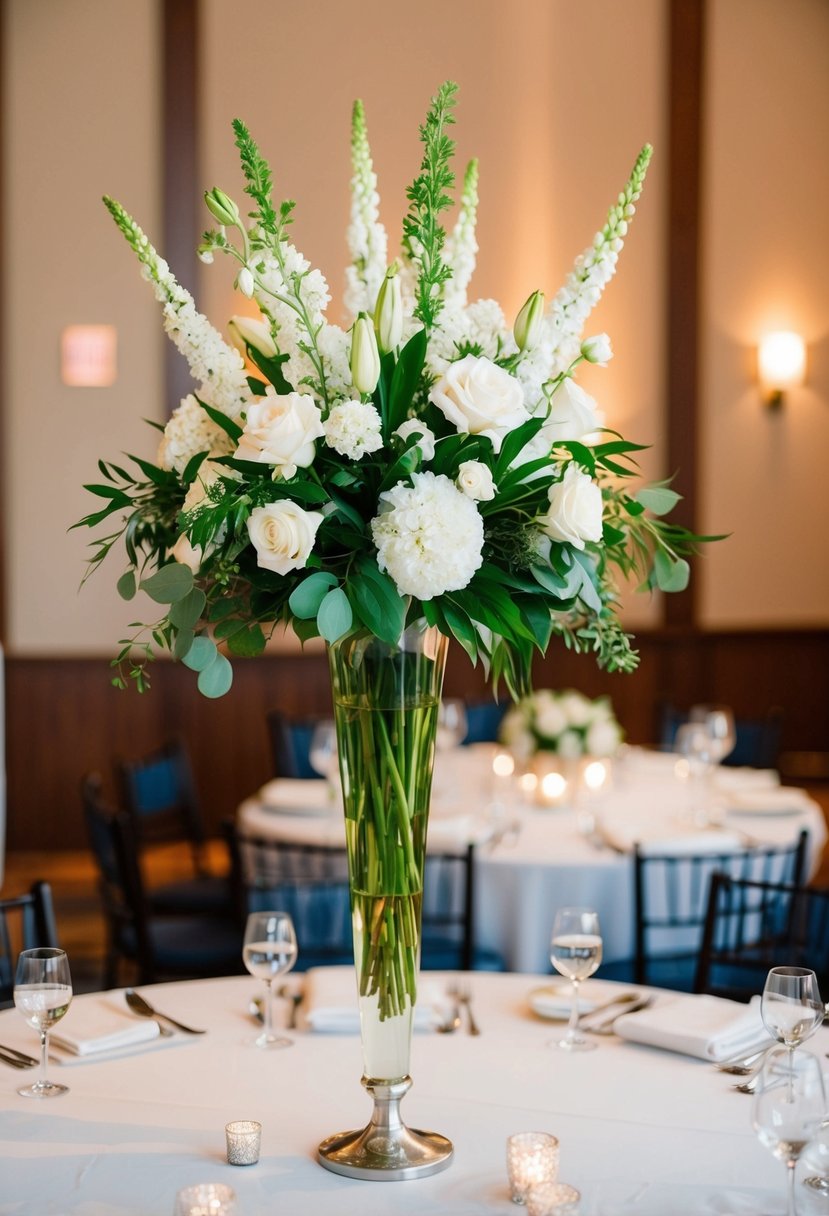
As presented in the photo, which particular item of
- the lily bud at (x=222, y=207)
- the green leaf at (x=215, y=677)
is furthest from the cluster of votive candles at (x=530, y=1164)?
the lily bud at (x=222, y=207)

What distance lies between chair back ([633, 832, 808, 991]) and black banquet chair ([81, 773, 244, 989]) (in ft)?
3.46

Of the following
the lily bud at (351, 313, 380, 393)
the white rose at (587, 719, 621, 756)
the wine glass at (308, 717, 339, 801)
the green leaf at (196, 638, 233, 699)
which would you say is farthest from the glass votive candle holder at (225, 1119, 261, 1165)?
the white rose at (587, 719, 621, 756)

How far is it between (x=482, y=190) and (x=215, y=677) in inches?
235

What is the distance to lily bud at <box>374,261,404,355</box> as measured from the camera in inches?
64.9

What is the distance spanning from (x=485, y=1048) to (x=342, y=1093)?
0.28 meters

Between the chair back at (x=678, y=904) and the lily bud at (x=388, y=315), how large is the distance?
2.10m

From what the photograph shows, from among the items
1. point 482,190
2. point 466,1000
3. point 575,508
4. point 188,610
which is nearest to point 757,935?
point 466,1000

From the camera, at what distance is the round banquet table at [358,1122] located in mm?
1600

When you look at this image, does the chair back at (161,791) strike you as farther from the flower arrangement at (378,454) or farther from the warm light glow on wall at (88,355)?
the flower arrangement at (378,454)

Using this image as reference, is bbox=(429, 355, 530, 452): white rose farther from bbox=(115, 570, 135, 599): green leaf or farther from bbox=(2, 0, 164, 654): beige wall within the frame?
bbox=(2, 0, 164, 654): beige wall

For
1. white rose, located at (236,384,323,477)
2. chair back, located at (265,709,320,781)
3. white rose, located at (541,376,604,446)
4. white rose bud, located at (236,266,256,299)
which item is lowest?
chair back, located at (265,709,320,781)

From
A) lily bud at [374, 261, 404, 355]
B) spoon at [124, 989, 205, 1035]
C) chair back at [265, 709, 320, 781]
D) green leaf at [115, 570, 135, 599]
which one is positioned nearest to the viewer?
lily bud at [374, 261, 404, 355]

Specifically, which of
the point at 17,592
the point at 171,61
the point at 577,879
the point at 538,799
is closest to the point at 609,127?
the point at 171,61

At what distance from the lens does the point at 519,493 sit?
165cm
